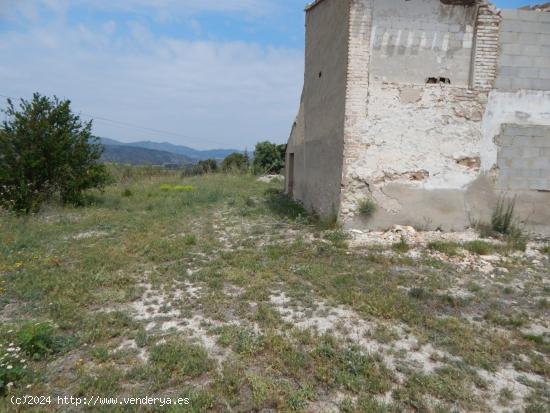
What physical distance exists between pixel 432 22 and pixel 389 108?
1770 millimetres

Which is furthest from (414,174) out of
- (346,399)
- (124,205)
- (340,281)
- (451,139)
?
(124,205)

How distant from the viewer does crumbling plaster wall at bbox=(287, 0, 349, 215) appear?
23.6 feet

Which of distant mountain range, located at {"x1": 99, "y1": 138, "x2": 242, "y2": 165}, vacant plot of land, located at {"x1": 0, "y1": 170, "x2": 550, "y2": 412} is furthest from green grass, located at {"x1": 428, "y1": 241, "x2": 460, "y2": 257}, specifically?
distant mountain range, located at {"x1": 99, "y1": 138, "x2": 242, "y2": 165}

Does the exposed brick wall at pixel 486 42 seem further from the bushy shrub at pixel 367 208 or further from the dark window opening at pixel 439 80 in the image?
the bushy shrub at pixel 367 208

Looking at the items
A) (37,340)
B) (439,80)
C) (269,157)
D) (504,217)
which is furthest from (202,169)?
(37,340)

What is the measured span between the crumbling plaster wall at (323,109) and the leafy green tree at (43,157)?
6.17 metres

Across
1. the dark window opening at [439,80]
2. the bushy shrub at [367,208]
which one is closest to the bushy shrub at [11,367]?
the bushy shrub at [367,208]

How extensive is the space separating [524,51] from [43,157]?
1118 cm

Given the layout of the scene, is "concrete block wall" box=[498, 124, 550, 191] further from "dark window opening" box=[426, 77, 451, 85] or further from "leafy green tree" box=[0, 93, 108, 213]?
"leafy green tree" box=[0, 93, 108, 213]

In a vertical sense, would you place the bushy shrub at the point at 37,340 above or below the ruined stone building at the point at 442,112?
below

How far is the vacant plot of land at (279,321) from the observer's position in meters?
2.68

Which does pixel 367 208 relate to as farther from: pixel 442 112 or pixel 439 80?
pixel 439 80

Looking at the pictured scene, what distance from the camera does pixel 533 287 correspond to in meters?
4.77

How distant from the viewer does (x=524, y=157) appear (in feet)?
22.5
